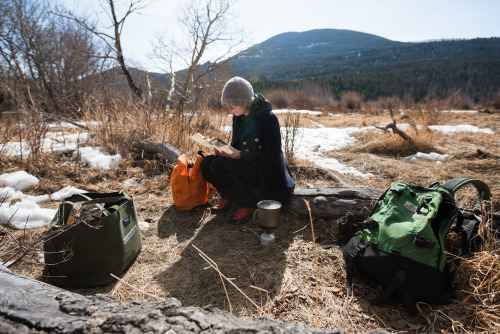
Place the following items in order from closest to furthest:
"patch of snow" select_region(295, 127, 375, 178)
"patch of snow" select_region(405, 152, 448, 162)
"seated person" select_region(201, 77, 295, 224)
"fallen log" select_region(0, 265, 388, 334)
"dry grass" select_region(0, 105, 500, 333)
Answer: "fallen log" select_region(0, 265, 388, 334)
"dry grass" select_region(0, 105, 500, 333)
"seated person" select_region(201, 77, 295, 224)
"patch of snow" select_region(295, 127, 375, 178)
"patch of snow" select_region(405, 152, 448, 162)

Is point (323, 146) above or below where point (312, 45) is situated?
below

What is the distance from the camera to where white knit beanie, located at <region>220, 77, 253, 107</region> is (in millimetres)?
2318

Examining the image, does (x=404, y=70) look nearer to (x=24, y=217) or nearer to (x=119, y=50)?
(x=119, y=50)

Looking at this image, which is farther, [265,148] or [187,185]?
[187,185]

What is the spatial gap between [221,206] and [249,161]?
674 millimetres

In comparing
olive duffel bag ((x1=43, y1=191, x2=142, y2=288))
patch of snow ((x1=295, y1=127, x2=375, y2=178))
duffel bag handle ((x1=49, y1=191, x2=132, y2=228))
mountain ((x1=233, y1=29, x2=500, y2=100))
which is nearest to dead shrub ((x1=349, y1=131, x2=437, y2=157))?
patch of snow ((x1=295, y1=127, x2=375, y2=178))

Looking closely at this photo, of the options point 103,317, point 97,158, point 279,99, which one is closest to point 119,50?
point 97,158

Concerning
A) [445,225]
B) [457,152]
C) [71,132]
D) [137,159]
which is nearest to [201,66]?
[71,132]

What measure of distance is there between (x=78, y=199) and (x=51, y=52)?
12.7 metres

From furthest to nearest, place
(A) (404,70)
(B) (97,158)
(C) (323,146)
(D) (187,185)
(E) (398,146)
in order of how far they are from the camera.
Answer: (A) (404,70)
(C) (323,146)
(E) (398,146)
(B) (97,158)
(D) (187,185)

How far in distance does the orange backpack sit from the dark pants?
11 centimetres

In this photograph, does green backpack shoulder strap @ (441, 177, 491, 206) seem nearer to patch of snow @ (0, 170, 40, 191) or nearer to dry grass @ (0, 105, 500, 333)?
dry grass @ (0, 105, 500, 333)

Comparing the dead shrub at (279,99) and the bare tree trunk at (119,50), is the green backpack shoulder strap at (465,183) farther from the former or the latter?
the dead shrub at (279,99)

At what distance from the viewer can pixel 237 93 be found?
232cm
